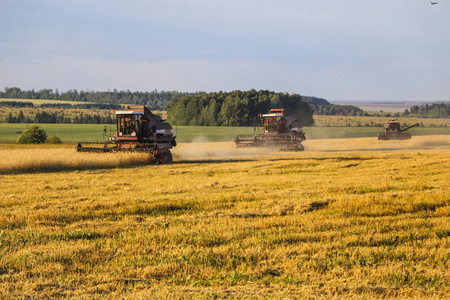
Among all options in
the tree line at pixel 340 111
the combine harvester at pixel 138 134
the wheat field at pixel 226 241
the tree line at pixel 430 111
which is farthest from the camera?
the tree line at pixel 340 111

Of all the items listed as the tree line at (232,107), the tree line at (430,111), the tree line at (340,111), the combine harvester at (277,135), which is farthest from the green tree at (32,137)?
the tree line at (430,111)

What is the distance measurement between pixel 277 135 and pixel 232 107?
168 feet

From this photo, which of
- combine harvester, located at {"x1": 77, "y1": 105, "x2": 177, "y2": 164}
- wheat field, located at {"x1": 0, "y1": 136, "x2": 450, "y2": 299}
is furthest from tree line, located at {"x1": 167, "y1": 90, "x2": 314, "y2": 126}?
wheat field, located at {"x1": 0, "y1": 136, "x2": 450, "y2": 299}

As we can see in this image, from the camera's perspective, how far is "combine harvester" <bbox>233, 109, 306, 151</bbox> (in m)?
38.7

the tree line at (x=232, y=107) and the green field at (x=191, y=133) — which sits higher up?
the tree line at (x=232, y=107)

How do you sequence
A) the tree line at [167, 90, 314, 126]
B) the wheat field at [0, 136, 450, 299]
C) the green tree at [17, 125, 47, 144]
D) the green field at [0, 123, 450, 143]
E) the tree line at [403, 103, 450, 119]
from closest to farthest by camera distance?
the wheat field at [0, 136, 450, 299] < the green tree at [17, 125, 47, 144] < the green field at [0, 123, 450, 143] < the tree line at [167, 90, 314, 126] < the tree line at [403, 103, 450, 119]

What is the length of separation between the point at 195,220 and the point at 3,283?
177 inches

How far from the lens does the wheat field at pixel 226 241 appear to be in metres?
6.28

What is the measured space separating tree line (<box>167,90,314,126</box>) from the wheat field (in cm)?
7301

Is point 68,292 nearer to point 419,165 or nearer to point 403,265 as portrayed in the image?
point 403,265

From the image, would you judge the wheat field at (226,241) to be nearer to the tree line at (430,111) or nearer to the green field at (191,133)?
the green field at (191,133)

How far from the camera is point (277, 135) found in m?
39.1

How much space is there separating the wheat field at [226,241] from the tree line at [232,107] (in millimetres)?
73005

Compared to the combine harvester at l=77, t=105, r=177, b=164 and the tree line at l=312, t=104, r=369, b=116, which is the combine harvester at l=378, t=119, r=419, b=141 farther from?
the tree line at l=312, t=104, r=369, b=116
